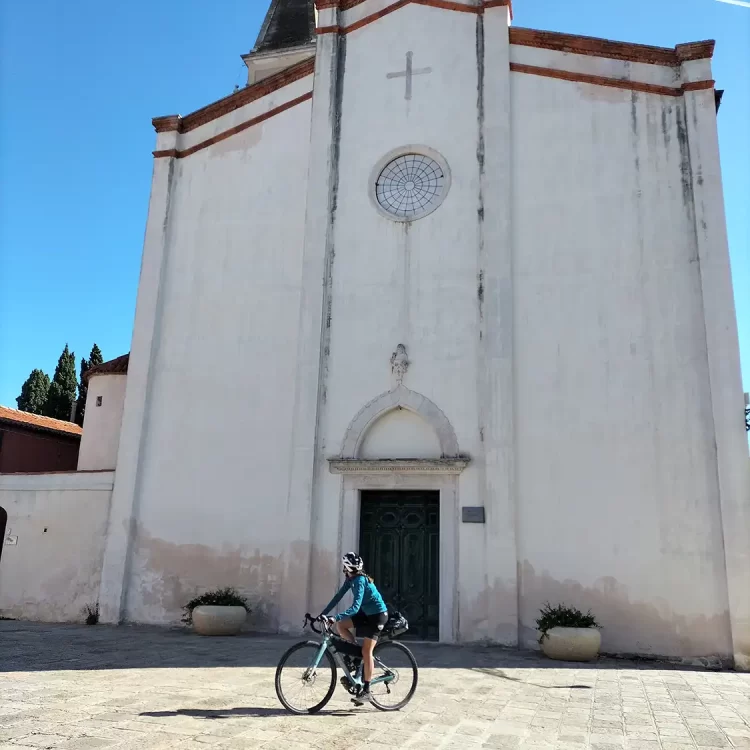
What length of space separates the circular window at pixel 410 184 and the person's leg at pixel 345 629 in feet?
30.2

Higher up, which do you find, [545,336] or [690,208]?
[690,208]

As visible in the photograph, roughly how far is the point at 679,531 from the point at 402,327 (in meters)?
5.96

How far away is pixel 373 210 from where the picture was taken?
47.6 feet

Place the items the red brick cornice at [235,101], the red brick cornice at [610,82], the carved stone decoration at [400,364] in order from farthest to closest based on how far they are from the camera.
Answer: the red brick cornice at [235,101] → the carved stone decoration at [400,364] → the red brick cornice at [610,82]

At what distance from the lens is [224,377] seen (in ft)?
47.9

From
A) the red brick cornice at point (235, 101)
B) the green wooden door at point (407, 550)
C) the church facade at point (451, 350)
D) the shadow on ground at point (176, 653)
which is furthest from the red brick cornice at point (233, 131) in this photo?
the shadow on ground at point (176, 653)

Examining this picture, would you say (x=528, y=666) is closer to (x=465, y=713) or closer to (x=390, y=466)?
(x=465, y=713)

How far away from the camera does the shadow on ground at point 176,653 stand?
934 centimetres

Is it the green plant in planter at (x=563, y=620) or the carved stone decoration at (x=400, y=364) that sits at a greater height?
the carved stone decoration at (x=400, y=364)

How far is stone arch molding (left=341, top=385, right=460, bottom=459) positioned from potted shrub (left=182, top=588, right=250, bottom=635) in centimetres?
325

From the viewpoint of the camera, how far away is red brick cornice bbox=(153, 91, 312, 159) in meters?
15.7

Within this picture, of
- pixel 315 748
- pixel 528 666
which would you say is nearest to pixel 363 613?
pixel 315 748

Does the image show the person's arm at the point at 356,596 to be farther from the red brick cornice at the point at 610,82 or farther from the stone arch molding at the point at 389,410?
the red brick cornice at the point at 610,82

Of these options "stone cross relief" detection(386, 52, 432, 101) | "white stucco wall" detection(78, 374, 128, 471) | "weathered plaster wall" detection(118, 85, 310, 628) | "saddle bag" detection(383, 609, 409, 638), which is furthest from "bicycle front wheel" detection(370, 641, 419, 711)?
"white stucco wall" detection(78, 374, 128, 471)
